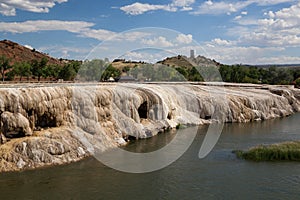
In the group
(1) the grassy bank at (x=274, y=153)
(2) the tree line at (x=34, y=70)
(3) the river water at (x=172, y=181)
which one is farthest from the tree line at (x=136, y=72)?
(1) the grassy bank at (x=274, y=153)

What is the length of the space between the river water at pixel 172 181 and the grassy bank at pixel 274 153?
1058 millimetres

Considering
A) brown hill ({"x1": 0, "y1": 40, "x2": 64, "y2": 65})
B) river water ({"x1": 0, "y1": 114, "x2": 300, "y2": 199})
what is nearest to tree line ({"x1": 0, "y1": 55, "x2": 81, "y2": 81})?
river water ({"x1": 0, "y1": 114, "x2": 300, "y2": 199})

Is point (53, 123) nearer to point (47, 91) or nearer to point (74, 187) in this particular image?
point (47, 91)

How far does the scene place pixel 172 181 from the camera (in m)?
25.6

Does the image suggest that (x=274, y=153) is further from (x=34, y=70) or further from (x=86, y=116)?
(x=34, y=70)

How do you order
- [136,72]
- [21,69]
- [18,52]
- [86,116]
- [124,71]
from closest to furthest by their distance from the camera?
[86,116] → [21,69] → [136,72] → [124,71] → [18,52]

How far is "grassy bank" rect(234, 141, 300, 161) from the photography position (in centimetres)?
3061

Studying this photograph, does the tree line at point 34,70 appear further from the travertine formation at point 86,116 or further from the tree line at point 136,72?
the travertine formation at point 86,116

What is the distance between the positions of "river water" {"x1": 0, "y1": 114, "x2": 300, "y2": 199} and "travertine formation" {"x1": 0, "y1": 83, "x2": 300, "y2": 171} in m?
2.13

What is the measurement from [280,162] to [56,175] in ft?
56.3

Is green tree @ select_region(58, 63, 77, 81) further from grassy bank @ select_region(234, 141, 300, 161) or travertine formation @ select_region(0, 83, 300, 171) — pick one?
grassy bank @ select_region(234, 141, 300, 161)

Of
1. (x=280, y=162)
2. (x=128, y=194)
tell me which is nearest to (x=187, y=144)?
(x=280, y=162)

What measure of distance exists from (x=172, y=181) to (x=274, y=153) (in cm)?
1039

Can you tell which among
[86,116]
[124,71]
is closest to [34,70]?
[124,71]
